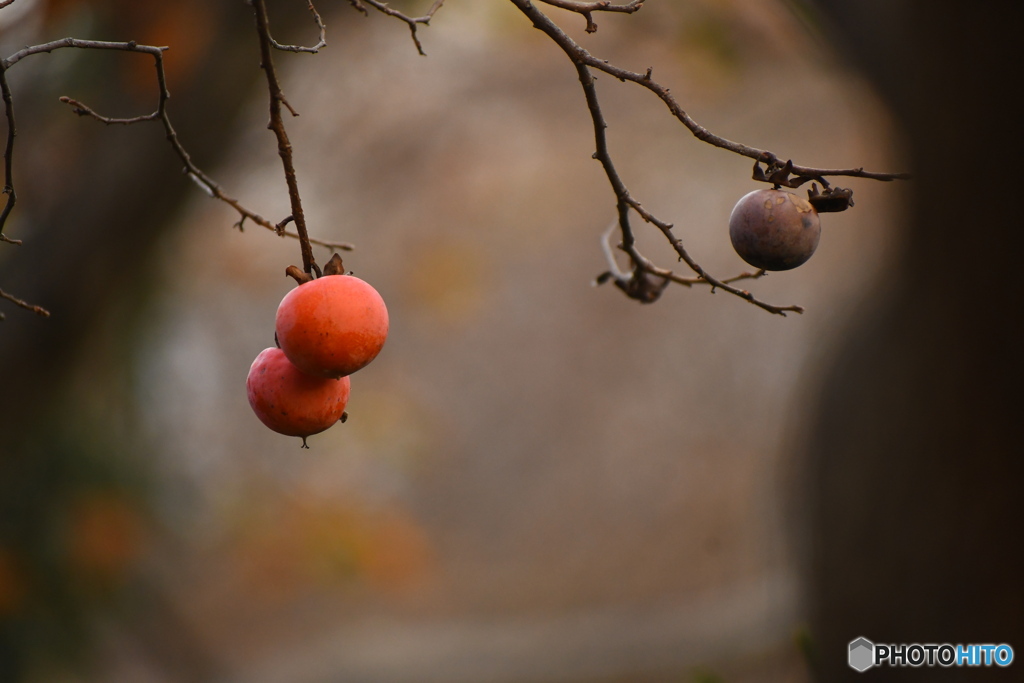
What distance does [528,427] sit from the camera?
776 cm

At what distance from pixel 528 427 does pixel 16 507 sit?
5279mm

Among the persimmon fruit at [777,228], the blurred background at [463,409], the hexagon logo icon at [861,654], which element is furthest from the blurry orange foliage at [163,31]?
the hexagon logo icon at [861,654]

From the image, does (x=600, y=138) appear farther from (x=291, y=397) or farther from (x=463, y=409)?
(x=463, y=409)

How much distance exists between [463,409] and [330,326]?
710 centimetres

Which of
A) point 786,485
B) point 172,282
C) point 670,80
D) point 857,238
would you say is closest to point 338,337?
point 786,485

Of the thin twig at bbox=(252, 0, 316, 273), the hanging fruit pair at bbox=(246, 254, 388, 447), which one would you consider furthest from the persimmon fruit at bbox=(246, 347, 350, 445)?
the thin twig at bbox=(252, 0, 316, 273)

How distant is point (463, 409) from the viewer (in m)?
7.74

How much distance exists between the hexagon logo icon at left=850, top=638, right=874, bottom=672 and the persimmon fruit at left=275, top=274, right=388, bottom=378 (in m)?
1.25

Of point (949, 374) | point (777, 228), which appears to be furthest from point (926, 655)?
point (777, 228)

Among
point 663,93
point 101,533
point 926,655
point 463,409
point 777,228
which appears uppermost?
point 463,409

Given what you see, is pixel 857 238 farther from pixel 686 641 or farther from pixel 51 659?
pixel 51 659

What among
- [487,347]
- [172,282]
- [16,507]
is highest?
[487,347]

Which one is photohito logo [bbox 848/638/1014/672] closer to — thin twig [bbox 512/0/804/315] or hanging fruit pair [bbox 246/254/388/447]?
thin twig [bbox 512/0/804/315]

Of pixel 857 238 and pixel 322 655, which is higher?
pixel 857 238
